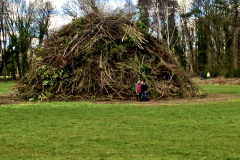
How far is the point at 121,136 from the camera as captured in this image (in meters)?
9.54

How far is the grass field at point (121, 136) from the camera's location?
7.57m


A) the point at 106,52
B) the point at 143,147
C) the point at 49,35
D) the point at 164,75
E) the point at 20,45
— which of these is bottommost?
the point at 143,147

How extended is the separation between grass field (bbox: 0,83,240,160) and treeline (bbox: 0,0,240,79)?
3680 cm

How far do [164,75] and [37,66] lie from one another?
8982 mm

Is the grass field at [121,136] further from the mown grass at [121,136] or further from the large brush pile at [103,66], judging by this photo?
the large brush pile at [103,66]

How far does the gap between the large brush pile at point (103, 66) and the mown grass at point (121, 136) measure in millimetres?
8349

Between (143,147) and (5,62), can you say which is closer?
(143,147)

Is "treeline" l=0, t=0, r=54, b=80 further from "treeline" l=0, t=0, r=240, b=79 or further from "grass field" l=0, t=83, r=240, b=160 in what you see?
"grass field" l=0, t=83, r=240, b=160

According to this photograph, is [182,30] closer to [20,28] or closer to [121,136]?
[20,28]

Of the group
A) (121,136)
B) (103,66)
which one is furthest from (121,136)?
(103,66)

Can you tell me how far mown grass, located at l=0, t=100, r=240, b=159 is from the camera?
759 centimetres

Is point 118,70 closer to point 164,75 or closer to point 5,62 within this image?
point 164,75

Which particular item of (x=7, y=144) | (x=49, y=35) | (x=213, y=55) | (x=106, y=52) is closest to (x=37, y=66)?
(x=49, y=35)

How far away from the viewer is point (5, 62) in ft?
228
